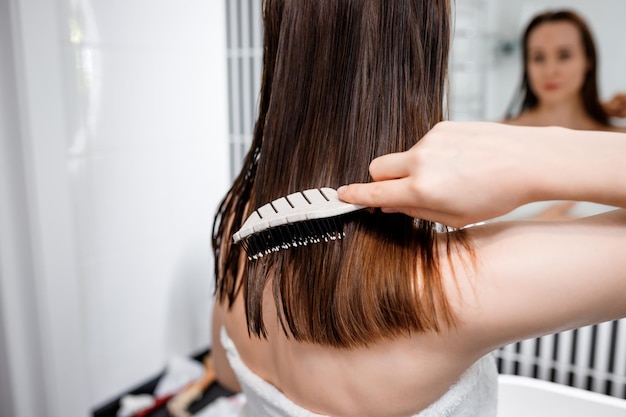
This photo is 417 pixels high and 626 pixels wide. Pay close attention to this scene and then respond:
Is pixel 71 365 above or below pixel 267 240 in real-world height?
below

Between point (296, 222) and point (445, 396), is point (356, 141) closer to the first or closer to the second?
point (296, 222)

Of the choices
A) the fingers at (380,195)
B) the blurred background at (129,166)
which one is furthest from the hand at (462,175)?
the blurred background at (129,166)

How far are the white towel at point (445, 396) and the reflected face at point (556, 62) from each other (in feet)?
3.11

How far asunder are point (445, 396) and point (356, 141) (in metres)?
0.31

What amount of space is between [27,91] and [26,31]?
13 cm

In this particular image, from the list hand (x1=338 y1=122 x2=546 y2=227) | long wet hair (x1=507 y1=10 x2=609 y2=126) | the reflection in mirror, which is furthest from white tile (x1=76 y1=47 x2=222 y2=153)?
hand (x1=338 y1=122 x2=546 y2=227)

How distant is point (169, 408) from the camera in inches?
63.1

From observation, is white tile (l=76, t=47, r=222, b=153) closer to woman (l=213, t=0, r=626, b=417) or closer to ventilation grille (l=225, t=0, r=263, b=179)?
ventilation grille (l=225, t=0, r=263, b=179)

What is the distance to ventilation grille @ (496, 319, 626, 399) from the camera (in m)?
1.35

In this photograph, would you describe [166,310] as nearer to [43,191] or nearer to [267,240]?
[43,191]

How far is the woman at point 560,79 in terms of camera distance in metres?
1.31

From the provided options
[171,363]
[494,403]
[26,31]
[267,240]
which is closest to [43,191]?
[26,31]

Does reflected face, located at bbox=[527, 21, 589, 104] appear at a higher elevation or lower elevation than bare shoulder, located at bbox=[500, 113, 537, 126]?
higher

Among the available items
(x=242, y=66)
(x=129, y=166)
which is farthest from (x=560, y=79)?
(x=129, y=166)
